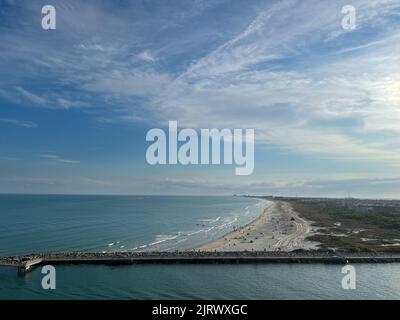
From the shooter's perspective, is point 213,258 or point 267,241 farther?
point 267,241

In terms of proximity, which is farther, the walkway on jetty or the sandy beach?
the sandy beach

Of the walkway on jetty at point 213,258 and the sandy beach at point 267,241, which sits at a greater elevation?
the walkway on jetty at point 213,258

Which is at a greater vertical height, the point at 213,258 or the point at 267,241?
the point at 213,258

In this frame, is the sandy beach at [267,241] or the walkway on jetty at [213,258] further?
the sandy beach at [267,241]

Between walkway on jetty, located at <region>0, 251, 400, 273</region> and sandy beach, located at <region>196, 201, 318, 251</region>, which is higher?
walkway on jetty, located at <region>0, 251, 400, 273</region>
